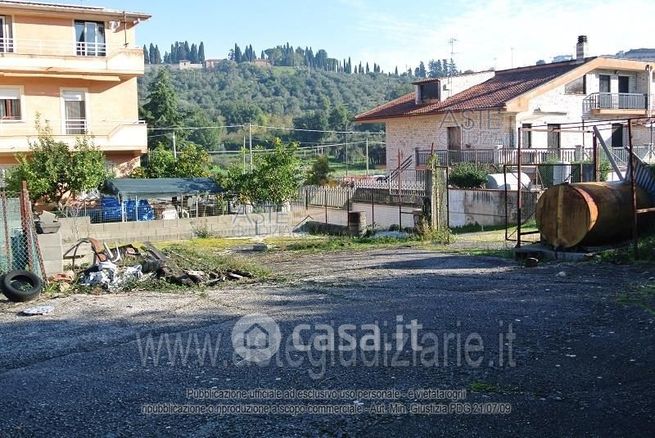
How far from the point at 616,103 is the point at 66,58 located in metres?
28.2

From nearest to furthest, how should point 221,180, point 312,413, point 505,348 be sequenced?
point 312,413 → point 505,348 → point 221,180

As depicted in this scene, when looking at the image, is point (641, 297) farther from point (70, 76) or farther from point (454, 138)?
point (454, 138)

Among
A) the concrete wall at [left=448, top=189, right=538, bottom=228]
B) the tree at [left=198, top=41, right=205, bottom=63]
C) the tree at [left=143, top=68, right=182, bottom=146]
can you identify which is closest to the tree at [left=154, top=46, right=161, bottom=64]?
the tree at [left=198, top=41, right=205, bottom=63]

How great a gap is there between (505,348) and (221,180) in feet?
69.6

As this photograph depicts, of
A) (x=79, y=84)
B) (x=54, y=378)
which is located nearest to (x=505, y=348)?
(x=54, y=378)

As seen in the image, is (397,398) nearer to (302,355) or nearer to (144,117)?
(302,355)

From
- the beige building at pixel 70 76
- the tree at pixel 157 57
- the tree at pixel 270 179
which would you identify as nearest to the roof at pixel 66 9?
the beige building at pixel 70 76

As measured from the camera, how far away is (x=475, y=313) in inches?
352

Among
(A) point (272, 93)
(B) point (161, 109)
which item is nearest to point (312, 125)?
(B) point (161, 109)

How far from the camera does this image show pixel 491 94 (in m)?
36.0

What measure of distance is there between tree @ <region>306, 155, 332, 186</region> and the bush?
344 inches

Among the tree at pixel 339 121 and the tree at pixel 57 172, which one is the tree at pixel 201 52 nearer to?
the tree at pixel 339 121

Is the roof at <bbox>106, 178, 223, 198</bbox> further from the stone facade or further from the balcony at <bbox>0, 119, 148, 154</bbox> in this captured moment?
the stone facade

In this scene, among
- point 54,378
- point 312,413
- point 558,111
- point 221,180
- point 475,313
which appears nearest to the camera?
point 312,413
